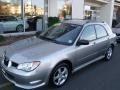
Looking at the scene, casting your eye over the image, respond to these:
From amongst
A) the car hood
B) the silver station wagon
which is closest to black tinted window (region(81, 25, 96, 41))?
the silver station wagon

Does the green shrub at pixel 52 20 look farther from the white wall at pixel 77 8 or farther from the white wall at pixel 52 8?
the white wall at pixel 77 8

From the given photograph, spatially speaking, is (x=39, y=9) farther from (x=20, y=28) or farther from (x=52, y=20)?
(x=20, y=28)

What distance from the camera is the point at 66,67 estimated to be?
4914 millimetres

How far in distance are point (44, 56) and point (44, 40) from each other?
3.73ft

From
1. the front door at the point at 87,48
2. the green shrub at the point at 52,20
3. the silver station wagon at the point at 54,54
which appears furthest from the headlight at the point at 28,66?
the green shrub at the point at 52,20

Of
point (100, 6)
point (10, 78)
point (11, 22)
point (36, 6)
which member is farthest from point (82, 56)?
point (100, 6)

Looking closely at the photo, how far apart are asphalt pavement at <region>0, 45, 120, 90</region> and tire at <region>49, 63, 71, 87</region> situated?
0.48 feet

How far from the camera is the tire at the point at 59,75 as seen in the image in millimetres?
4521

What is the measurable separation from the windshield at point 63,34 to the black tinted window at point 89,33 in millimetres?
210

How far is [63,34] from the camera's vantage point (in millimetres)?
5445

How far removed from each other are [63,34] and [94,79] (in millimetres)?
1538

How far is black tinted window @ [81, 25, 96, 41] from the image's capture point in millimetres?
5559

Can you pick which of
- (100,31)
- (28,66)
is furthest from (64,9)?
(28,66)

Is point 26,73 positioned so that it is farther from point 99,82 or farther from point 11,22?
point 11,22
